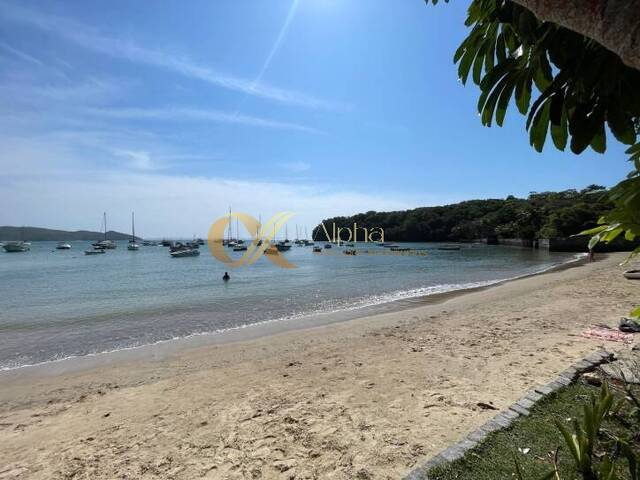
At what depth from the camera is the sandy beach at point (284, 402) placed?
421 cm

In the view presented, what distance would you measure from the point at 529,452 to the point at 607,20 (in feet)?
12.0

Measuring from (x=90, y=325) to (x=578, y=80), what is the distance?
16592 mm

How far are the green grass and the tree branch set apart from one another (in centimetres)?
328

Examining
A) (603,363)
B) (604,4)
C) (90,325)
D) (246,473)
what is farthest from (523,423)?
(90,325)

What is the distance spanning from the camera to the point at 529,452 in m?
3.27

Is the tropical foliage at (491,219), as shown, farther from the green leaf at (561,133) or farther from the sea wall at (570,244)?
the green leaf at (561,133)

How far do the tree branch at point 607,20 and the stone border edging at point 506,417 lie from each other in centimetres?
329

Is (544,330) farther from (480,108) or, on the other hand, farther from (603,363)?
(480,108)

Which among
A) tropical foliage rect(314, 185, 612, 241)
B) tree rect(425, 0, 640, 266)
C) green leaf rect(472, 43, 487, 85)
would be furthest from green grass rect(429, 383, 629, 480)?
tropical foliage rect(314, 185, 612, 241)

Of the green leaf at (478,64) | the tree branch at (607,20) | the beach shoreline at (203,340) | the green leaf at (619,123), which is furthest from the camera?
the beach shoreline at (203,340)

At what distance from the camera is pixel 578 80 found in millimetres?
1574

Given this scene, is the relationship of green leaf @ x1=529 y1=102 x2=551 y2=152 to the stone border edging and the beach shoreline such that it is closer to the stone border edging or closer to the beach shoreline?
the stone border edging

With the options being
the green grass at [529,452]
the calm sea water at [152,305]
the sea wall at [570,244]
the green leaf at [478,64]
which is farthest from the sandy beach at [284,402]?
the sea wall at [570,244]
